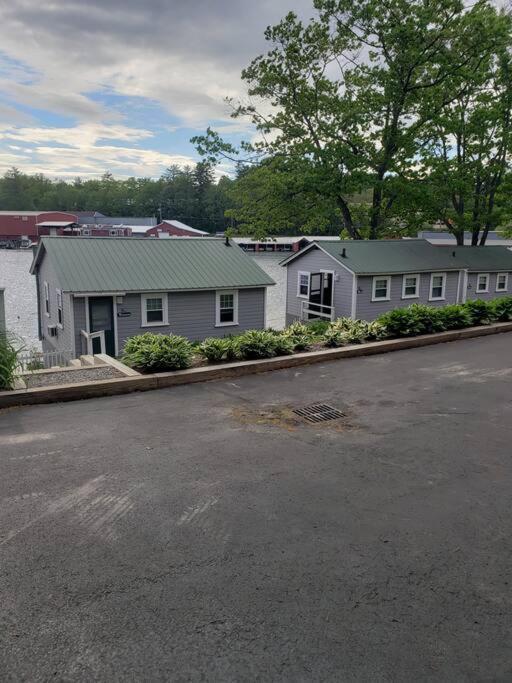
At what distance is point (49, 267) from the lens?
17266mm

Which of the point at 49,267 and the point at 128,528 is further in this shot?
the point at 49,267

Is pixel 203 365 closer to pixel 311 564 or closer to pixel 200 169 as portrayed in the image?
pixel 311 564

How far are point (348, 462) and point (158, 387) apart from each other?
13.0ft

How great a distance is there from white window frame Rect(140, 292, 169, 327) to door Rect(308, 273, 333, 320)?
806 cm

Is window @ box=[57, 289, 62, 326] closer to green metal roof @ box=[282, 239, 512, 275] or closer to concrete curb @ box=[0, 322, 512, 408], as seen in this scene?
concrete curb @ box=[0, 322, 512, 408]

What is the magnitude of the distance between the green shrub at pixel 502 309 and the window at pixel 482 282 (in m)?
10.5

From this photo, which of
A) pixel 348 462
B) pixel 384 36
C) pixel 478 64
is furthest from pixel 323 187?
pixel 348 462

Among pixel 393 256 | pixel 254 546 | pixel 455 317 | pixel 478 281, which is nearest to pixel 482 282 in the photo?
pixel 478 281

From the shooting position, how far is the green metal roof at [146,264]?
610 inches

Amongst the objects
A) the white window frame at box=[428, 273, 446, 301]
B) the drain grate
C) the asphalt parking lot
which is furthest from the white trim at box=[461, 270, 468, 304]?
the drain grate

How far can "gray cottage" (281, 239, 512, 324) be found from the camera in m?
21.1

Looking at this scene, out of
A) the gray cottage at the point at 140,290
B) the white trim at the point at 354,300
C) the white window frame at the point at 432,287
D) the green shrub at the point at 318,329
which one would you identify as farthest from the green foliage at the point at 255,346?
the white window frame at the point at 432,287

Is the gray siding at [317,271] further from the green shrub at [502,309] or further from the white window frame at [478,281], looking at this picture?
the white window frame at [478,281]

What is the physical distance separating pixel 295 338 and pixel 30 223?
314ft
